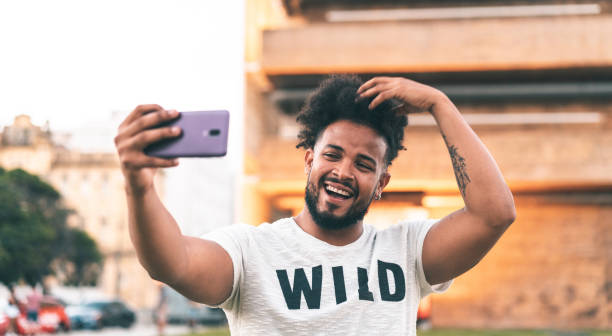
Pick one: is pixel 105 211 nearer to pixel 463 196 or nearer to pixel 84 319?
pixel 84 319

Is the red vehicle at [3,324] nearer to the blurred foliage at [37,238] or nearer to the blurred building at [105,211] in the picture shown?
the blurred foliage at [37,238]

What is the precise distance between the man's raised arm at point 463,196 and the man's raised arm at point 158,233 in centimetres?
70

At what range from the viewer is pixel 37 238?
3450cm

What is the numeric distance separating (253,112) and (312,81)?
2108 mm

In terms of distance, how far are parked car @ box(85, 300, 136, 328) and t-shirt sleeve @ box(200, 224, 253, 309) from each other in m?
24.5

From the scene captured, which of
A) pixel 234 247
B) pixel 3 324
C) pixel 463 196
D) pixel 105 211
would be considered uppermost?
pixel 463 196

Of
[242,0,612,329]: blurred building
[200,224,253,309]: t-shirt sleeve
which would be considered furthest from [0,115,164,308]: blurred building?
[200,224,253,309]: t-shirt sleeve

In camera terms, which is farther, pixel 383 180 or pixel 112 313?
pixel 112 313

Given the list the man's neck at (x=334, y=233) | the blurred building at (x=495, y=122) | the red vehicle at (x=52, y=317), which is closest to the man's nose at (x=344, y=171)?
the man's neck at (x=334, y=233)

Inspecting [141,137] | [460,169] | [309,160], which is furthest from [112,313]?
→ [141,137]

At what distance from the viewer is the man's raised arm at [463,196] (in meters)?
2.15

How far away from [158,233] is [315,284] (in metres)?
0.54

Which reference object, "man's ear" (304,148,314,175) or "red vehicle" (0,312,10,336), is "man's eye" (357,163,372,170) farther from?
"red vehicle" (0,312,10,336)

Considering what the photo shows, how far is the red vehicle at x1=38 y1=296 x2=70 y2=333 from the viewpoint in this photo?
69.3 ft
